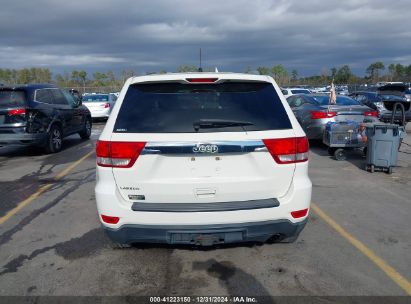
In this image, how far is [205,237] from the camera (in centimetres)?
324

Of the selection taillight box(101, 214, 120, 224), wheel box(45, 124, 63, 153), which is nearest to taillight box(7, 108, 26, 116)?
wheel box(45, 124, 63, 153)

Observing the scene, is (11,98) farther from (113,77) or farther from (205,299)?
(113,77)

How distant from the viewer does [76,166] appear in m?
8.55

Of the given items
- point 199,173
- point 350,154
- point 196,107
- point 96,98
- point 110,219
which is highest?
point 196,107

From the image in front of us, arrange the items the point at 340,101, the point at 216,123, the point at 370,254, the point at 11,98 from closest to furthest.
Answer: the point at 216,123, the point at 370,254, the point at 11,98, the point at 340,101

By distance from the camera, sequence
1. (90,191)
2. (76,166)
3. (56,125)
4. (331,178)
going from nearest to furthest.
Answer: (90,191)
(331,178)
(76,166)
(56,125)

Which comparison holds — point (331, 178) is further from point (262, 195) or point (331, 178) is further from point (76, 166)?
point (76, 166)

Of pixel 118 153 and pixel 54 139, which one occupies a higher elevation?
pixel 118 153

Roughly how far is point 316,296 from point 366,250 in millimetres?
1200

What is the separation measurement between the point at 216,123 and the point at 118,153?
876 millimetres

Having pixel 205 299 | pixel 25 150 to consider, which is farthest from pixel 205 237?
pixel 25 150

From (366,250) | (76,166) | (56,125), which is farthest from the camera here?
(56,125)

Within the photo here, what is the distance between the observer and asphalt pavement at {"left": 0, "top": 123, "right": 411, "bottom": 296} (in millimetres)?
3334

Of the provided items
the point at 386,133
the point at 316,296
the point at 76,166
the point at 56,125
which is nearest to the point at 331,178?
the point at 386,133
